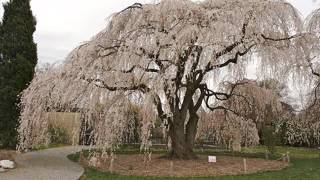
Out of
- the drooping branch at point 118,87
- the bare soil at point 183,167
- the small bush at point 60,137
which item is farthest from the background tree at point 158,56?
the small bush at point 60,137

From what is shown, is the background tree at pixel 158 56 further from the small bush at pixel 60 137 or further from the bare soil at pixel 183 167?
the small bush at pixel 60 137

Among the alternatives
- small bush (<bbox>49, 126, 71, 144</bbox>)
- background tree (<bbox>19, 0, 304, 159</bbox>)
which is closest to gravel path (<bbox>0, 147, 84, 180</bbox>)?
background tree (<bbox>19, 0, 304, 159</bbox>)

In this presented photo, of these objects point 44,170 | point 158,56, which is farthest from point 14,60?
point 158,56

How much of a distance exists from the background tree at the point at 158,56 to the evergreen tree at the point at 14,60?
4585mm

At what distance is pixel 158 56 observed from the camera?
14.4m

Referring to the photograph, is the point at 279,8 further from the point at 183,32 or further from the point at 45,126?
the point at 45,126

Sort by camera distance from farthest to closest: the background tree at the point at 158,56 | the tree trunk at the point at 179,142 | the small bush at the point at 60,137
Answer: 1. the small bush at the point at 60,137
2. the tree trunk at the point at 179,142
3. the background tree at the point at 158,56

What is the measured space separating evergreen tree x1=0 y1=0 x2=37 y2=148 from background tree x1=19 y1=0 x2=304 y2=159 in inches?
181

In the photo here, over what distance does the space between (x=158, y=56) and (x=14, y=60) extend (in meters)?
9.79

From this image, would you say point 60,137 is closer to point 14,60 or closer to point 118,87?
point 14,60

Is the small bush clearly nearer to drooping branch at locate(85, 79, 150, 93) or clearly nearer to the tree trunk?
the tree trunk

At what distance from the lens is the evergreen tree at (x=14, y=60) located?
21000 millimetres

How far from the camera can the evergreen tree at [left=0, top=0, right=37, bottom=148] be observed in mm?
21000

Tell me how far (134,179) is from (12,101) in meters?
10.2
